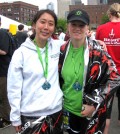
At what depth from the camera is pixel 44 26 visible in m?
2.56

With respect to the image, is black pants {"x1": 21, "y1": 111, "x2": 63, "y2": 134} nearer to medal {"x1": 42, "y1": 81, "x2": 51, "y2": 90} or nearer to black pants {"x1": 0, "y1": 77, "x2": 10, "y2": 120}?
medal {"x1": 42, "y1": 81, "x2": 51, "y2": 90}

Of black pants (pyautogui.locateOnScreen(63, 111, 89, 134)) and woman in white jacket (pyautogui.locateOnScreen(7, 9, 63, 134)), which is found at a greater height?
woman in white jacket (pyautogui.locateOnScreen(7, 9, 63, 134))

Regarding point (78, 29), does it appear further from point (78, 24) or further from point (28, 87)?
point (28, 87)

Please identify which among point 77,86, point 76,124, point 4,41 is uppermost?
point 4,41

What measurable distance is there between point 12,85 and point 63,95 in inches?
19.3

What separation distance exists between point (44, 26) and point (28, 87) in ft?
1.81

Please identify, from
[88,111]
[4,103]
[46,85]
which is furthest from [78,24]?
[4,103]

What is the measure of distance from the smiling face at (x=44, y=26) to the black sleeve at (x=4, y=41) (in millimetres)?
2303

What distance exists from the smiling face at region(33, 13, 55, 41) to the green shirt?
0.26 m

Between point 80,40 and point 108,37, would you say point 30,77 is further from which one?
point 108,37

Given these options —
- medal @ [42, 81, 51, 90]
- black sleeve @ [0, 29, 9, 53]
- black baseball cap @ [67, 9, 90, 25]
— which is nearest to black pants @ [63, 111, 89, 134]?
medal @ [42, 81, 51, 90]

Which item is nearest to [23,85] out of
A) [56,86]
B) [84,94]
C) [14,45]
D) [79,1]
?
[56,86]

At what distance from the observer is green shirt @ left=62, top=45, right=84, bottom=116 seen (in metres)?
2.56

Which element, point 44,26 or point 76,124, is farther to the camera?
point 76,124
